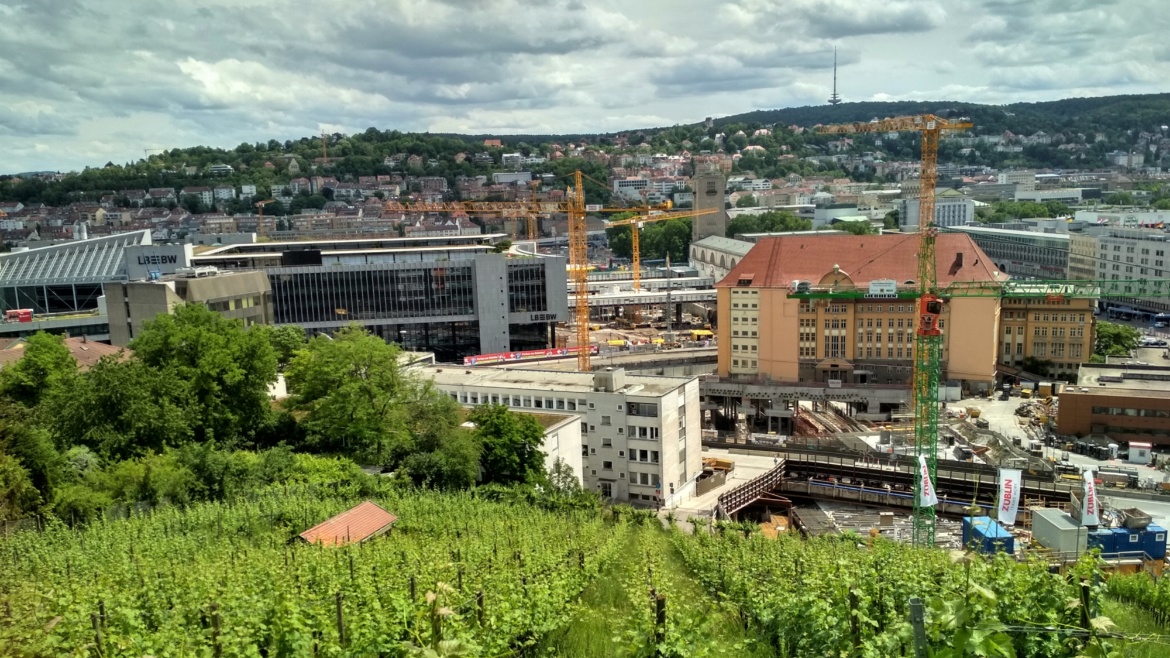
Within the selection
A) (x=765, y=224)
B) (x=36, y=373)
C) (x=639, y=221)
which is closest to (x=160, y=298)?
(x=36, y=373)

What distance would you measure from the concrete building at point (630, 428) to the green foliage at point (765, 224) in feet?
229

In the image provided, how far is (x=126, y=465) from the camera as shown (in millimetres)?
15703

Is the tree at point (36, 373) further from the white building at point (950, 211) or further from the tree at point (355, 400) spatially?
the white building at point (950, 211)

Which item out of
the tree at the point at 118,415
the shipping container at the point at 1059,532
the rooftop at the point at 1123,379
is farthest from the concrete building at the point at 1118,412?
the tree at the point at 118,415

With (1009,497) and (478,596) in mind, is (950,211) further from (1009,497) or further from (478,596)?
(478,596)

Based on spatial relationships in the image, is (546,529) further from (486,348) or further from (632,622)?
(486,348)

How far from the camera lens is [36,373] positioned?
20.9 m

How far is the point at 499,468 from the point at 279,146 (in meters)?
143

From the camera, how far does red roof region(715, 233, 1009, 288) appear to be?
133 ft

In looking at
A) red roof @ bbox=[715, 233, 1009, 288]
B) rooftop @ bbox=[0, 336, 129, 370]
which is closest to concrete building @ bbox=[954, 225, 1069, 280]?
red roof @ bbox=[715, 233, 1009, 288]

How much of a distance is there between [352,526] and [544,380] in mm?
16123

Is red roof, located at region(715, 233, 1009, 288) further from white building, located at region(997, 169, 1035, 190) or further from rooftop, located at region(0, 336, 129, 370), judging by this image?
white building, located at region(997, 169, 1035, 190)

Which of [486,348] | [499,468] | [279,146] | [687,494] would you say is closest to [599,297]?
[486,348]

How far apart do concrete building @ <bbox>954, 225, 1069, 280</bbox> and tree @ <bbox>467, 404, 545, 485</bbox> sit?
201 feet
